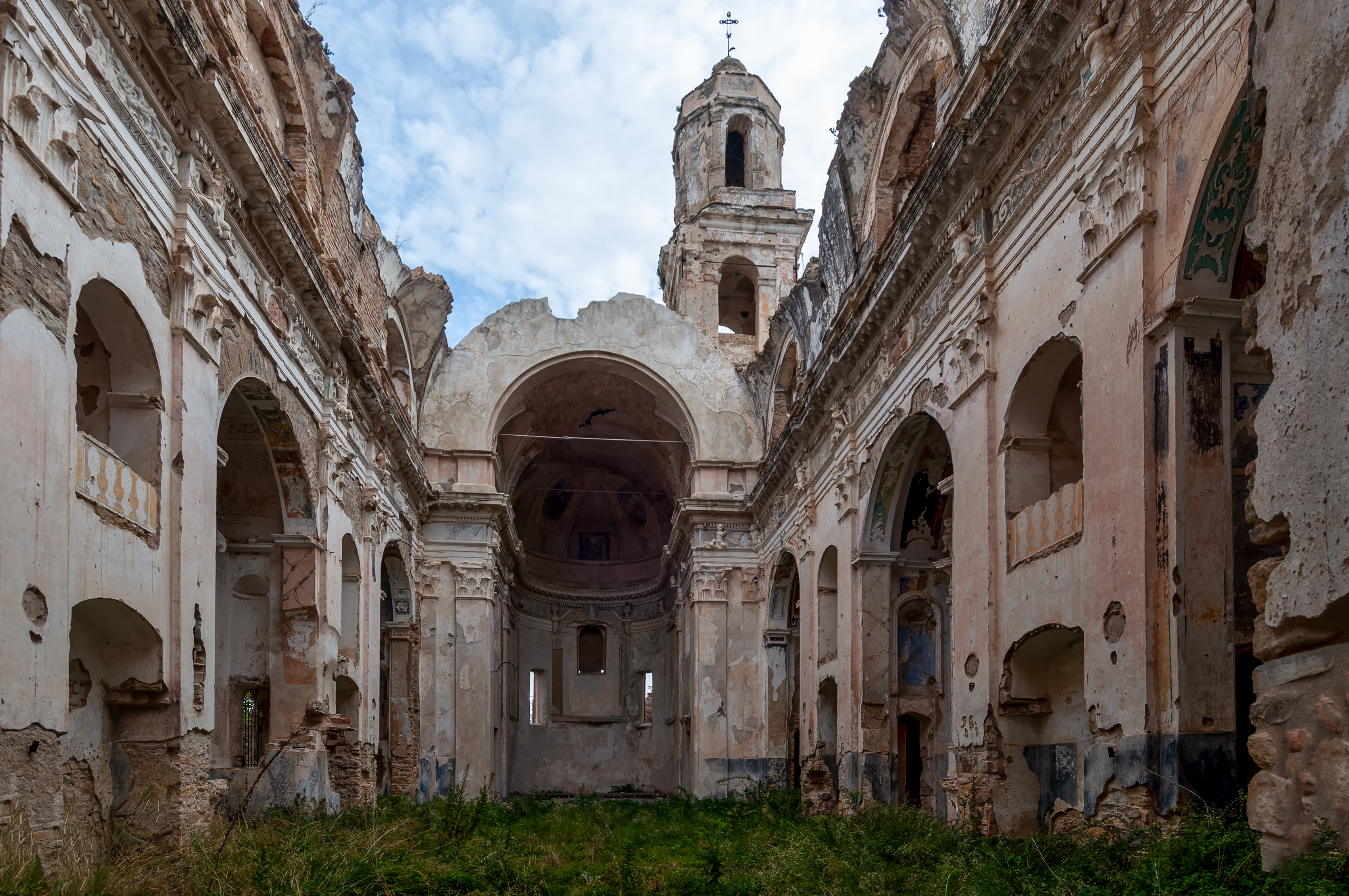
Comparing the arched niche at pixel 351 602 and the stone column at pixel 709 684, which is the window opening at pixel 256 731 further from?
the stone column at pixel 709 684

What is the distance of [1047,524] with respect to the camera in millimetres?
9586

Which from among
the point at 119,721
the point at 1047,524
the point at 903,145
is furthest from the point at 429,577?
the point at 1047,524

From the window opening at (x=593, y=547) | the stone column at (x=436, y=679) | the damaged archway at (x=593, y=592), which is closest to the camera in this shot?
the stone column at (x=436, y=679)

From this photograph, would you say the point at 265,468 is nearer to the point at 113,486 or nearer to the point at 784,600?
the point at 113,486

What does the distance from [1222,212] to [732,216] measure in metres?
22.6

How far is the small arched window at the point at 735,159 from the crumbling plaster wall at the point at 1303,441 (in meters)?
27.2

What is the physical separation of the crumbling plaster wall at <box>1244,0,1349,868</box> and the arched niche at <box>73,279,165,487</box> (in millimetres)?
7756

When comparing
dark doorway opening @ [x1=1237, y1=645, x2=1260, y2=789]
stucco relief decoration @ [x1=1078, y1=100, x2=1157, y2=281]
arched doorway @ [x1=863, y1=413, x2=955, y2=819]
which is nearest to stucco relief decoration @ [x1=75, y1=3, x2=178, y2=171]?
stucco relief decoration @ [x1=1078, y1=100, x2=1157, y2=281]

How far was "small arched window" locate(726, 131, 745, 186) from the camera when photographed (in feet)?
104

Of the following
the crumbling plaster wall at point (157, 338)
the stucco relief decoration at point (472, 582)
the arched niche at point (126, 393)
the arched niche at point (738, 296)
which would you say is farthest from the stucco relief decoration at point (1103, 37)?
the arched niche at point (738, 296)

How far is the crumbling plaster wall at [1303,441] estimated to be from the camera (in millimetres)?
4332

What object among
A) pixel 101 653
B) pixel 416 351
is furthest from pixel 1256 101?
pixel 416 351

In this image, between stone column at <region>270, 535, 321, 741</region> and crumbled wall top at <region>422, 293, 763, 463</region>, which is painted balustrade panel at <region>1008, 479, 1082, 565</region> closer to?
stone column at <region>270, 535, 321, 741</region>

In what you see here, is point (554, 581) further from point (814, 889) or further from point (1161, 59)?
point (1161, 59)
